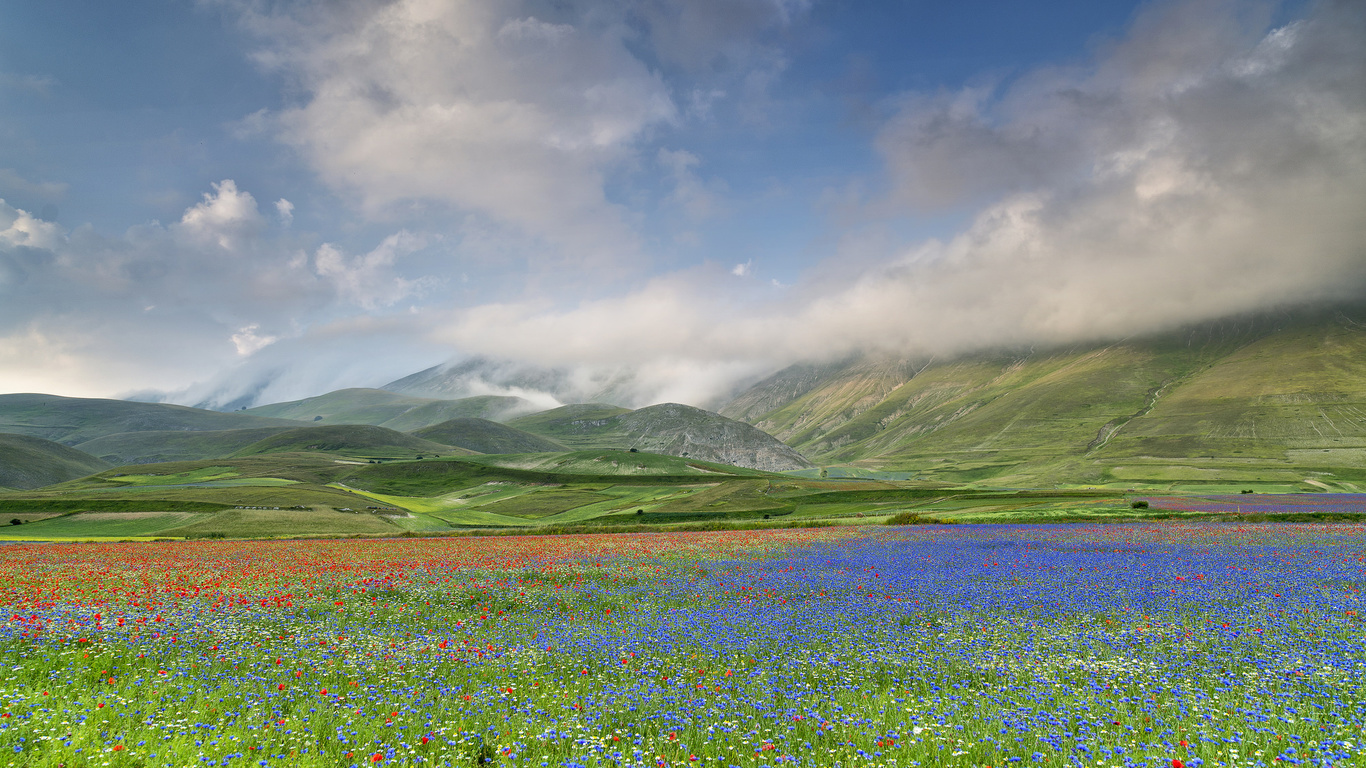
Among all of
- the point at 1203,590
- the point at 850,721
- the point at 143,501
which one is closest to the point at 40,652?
the point at 850,721

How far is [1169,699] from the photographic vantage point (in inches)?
438

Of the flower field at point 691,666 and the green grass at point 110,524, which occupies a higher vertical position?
the flower field at point 691,666

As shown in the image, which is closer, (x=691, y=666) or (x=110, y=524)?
(x=691, y=666)

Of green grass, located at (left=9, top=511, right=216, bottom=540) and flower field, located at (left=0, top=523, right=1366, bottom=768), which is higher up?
flower field, located at (left=0, top=523, right=1366, bottom=768)

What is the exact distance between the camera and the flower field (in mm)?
9141

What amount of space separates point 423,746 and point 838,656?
9.18 metres

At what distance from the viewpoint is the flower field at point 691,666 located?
914 centimetres

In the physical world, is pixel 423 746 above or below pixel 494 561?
above

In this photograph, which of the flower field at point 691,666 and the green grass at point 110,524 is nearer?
the flower field at point 691,666

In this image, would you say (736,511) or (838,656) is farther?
(736,511)

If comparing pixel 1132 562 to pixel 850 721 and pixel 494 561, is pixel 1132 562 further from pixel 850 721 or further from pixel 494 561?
pixel 494 561

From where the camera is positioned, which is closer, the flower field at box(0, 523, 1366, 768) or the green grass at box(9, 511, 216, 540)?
the flower field at box(0, 523, 1366, 768)

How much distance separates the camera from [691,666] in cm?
1358

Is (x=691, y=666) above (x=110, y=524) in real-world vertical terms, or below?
above
